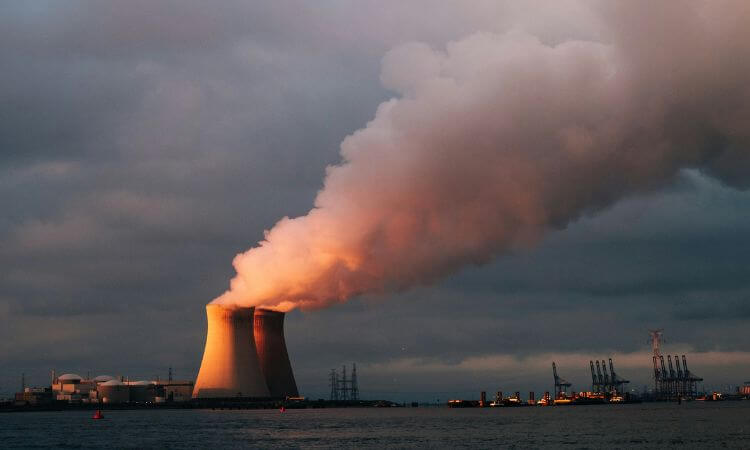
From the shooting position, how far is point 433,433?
261 feet

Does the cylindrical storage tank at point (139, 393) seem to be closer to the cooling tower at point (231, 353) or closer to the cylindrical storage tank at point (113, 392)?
the cylindrical storage tank at point (113, 392)

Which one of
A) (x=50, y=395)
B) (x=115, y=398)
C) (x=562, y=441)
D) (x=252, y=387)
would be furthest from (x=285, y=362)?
(x=50, y=395)

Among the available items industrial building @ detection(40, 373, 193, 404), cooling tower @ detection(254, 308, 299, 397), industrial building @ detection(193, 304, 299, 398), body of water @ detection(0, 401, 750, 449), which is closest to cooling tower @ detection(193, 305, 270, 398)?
industrial building @ detection(193, 304, 299, 398)

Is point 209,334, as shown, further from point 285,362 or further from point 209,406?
point 209,406

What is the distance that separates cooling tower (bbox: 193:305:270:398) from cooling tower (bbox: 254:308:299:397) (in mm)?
7283

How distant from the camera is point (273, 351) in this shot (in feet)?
356

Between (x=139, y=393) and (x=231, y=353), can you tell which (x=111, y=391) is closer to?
(x=139, y=393)

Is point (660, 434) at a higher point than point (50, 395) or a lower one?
lower

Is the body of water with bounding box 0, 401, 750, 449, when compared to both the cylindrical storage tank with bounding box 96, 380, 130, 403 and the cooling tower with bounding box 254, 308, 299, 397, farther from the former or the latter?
the cylindrical storage tank with bounding box 96, 380, 130, 403

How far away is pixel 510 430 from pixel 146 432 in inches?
1222

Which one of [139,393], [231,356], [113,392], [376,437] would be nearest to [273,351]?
[231,356]

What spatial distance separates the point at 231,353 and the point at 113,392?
245 ft

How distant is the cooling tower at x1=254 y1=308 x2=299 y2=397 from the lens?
105 meters

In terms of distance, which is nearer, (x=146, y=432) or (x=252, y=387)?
(x=146, y=432)
